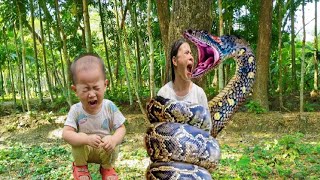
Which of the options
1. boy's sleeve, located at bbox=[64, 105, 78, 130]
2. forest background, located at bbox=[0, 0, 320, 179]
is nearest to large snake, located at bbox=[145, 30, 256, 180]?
boy's sleeve, located at bbox=[64, 105, 78, 130]

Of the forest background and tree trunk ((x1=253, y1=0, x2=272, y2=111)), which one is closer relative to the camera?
the forest background

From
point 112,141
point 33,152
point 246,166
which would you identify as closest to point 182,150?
point 112,141

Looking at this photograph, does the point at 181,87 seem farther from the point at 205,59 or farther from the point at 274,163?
the point at 274,163

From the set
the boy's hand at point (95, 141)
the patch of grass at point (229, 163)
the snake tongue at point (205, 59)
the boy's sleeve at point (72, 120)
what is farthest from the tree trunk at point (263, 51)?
the boy's hand at point (95, 141)

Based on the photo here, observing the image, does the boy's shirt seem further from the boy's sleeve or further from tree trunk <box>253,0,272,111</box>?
tree trunk <box>253,0,272,111</box>

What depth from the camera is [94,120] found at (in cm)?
242

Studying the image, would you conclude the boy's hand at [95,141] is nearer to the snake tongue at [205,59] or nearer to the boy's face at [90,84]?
the boy's face at [90,84]

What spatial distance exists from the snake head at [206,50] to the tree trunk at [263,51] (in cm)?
806

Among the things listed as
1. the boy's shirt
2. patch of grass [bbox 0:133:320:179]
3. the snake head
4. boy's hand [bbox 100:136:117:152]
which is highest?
the snake head

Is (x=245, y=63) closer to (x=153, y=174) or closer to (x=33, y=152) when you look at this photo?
(x=153, y=174)

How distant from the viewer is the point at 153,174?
219 centimetres

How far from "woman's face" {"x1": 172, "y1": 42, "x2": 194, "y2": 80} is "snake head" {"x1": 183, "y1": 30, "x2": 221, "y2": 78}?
8cm

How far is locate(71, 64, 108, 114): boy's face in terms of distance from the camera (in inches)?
86.2

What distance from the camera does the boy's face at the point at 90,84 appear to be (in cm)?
219
